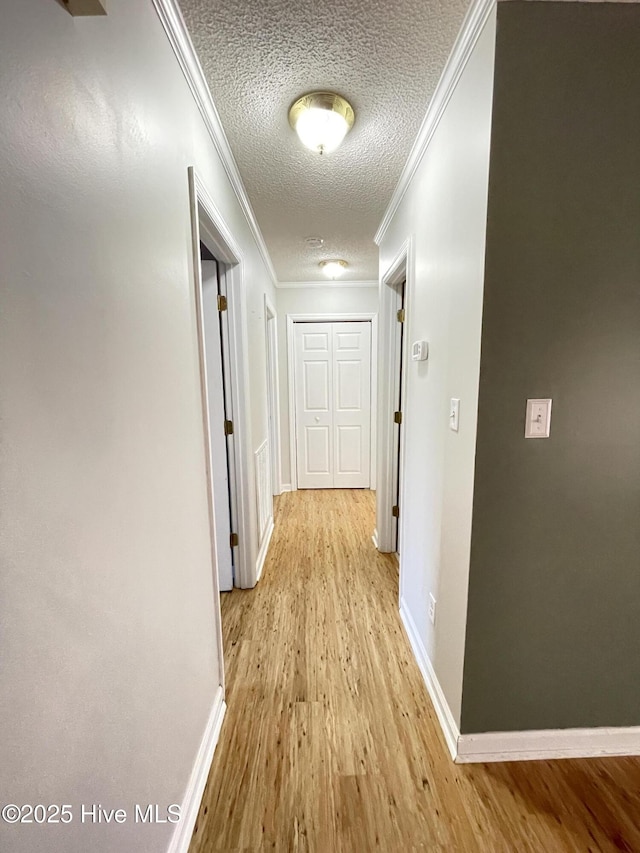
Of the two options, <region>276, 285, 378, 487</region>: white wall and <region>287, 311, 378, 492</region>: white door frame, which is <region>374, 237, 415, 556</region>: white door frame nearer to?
<region>287, 311, 378, 492</region>: white door frame

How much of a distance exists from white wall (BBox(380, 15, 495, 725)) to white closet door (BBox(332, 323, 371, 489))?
223 cm

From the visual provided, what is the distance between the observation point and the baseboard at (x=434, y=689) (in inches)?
52.4

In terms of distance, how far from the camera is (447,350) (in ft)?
4.63

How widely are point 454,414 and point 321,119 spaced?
127cm

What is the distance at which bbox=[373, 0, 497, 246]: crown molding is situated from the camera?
1.04 meters

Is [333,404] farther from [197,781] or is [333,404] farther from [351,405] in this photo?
[197,781]

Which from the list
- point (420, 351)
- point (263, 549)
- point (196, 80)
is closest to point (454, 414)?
point (420, 351)

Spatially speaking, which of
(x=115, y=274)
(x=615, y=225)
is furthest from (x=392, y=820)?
(x=615, y=225)

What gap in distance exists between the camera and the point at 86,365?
683 mm

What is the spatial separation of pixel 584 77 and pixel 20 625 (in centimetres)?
182

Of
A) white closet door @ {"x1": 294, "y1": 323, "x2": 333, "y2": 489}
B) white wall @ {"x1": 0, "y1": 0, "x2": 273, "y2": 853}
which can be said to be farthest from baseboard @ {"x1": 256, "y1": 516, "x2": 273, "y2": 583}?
white wall @ {"x1": 0, "y1": 0, "x2": 273, "y2": 853}

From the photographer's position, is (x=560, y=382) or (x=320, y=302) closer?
(x=560, y=382)

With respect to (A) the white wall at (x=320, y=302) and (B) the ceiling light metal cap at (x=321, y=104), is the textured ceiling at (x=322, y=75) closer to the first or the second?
(B) the ceiling light metal cap at (x=321, y=104)

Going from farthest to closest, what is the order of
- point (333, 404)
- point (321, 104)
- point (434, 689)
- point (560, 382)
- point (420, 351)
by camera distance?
point (333, 404)
point (420, 351)
point (434, 689)
point (321, 104)
point (560, 382)
